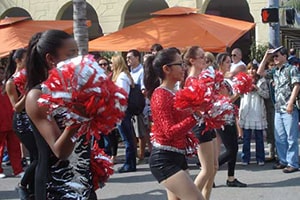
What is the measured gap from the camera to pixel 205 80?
4.84 meters

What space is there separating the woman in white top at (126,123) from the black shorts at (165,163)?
421 cm

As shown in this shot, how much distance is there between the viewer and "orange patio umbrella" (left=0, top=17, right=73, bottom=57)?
1110cm

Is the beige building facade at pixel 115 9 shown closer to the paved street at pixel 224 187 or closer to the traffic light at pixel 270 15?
the traffic light at pixel 270 15

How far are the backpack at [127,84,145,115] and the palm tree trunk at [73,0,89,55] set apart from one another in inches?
67.2

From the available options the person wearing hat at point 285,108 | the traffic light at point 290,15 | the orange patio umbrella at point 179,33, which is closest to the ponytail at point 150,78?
the person wearing hat at point 285,108

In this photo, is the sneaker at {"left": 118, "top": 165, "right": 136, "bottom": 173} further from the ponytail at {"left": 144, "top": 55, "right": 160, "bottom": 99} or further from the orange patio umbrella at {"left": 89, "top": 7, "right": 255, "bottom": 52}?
the ponytail at {"left": 144, "top": 55, "right": 160, "bottom": 99}

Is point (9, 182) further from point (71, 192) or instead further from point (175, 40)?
point (71, 192)

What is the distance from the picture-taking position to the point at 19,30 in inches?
460

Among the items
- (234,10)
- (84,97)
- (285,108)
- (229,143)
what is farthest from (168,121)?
(234,10)

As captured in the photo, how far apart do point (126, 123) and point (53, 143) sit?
628 centimetres

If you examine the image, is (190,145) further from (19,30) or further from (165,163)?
(19,30)

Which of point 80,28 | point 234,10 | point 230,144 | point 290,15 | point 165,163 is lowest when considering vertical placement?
point 234,10

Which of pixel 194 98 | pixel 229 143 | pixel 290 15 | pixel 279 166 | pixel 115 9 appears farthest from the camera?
pixel 115 9

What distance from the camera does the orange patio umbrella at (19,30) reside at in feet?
36.4
